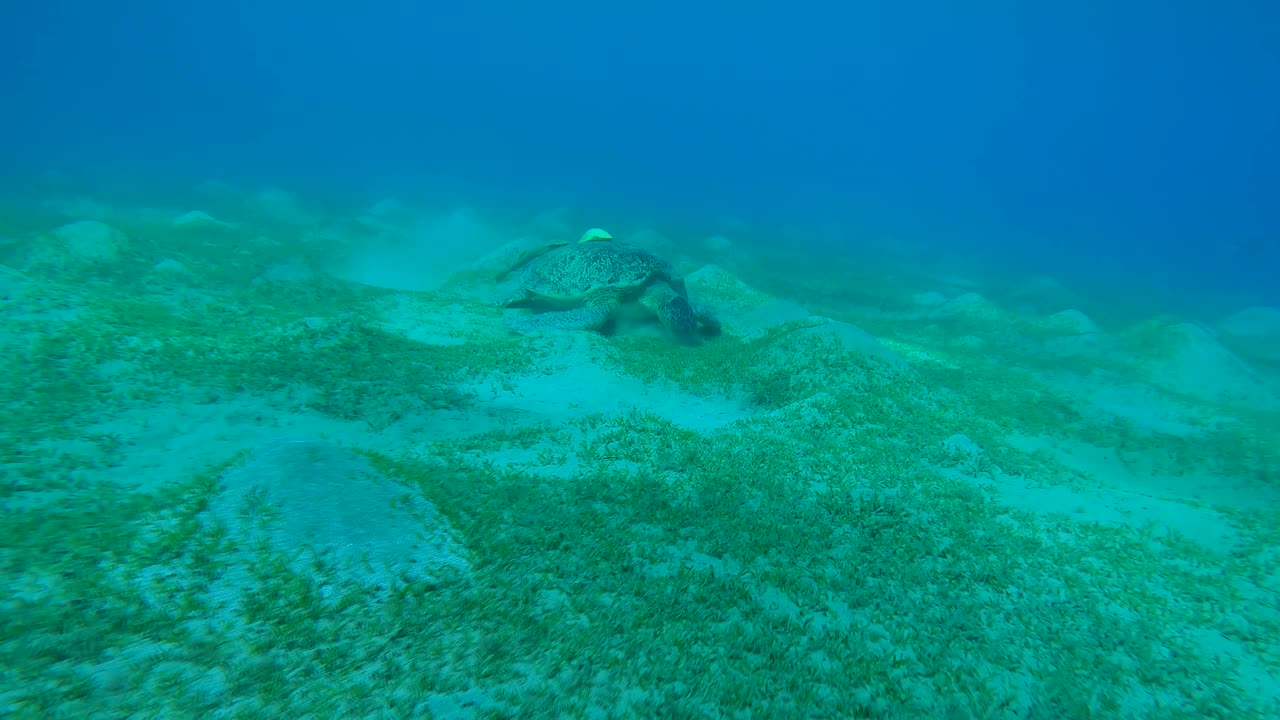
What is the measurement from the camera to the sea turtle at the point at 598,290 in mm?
8867

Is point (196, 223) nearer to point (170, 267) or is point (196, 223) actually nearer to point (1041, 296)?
point (170, 267)

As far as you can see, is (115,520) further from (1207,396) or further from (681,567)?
(1207,396)

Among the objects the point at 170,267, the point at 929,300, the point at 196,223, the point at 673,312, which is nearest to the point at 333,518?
the point at 673,312

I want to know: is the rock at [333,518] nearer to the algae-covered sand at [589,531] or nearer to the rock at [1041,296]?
the algae-covered sand at [589,531]

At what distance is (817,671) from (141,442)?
16.6ft

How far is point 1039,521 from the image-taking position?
15.0 feet

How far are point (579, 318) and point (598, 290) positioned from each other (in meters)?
0.95

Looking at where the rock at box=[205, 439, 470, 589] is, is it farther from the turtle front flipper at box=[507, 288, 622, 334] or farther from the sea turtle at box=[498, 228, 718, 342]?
the sea turtle at box=[498, 228, 718, 342]

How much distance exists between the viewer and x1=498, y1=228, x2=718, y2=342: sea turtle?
887cm

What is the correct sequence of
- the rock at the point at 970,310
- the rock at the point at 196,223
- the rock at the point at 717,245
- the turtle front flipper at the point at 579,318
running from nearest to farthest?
the turtle front flipper at the point at 579,318 → the rock at the point at 196,223 → the rock at the point at 970,310 → the rock at the point at 717,245

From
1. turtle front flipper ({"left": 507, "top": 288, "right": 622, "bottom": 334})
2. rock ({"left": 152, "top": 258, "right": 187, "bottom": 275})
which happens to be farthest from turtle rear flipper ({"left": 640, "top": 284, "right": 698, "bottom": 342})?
rock ({"left": 152, "top": 258, "right": 187, "bottom": 275})

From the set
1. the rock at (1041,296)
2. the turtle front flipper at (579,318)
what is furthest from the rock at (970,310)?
the turtle front flipper at (579,318)

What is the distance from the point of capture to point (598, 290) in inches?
370

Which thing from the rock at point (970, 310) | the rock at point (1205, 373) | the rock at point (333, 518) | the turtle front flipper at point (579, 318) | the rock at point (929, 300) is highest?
the rock at point (929, 300)
